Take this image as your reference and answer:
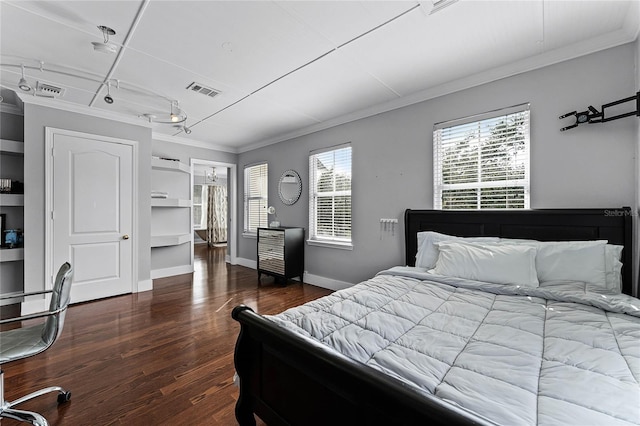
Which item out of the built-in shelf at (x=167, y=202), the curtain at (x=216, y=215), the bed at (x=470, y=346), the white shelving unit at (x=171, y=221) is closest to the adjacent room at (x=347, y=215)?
the bed at (x=470, y=346)

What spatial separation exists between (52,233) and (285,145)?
3.57 m

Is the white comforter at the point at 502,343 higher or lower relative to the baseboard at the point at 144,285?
higher

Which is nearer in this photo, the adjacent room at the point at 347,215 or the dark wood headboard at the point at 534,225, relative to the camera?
the adjacent room at the point at 347,215

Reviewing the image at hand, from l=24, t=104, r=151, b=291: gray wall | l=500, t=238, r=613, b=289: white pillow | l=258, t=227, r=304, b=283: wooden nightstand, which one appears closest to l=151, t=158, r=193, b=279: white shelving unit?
l=24, t=104, r=151, b=291: gray wall

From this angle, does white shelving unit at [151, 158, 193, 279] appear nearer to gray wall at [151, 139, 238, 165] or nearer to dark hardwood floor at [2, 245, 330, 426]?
gray wall at [151, 139, 238, 165]

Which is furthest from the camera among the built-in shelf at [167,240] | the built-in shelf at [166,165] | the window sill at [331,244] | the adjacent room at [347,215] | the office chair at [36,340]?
the built-in shelf at [167,240]

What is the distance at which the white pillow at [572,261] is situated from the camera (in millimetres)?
1987

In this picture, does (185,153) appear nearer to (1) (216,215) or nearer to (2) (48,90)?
(2) (48,90)

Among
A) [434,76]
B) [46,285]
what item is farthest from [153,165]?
[434,76]

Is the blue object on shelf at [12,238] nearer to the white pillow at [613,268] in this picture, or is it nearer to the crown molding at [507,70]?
the crown molding at [507,70]

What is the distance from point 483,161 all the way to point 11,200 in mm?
5700

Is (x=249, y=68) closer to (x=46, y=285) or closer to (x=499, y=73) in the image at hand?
(x=499, y=73)

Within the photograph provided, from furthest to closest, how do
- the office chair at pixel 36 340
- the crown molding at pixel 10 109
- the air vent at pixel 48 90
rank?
the crown molding at pixel 10 109
the air vent at pixel 48 90
the office chair at pixel 36 340

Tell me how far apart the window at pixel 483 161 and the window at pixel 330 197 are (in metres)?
1.38
